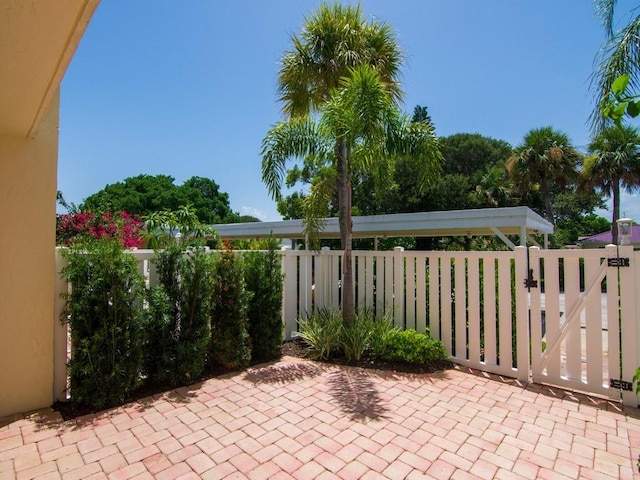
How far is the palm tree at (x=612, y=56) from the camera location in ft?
13.2

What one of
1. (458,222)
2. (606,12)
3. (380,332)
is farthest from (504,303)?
(458,222)

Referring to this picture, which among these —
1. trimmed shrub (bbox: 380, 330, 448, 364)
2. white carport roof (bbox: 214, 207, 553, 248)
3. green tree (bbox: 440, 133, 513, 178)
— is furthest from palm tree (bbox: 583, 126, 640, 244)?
trimmed shrub (bbox: 380, 330, 448, 364)

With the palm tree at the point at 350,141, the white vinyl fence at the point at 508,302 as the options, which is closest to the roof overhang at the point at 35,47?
the palm tree at the point at 350,141

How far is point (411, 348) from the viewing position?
4562 millimetres

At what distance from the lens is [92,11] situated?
1809mm

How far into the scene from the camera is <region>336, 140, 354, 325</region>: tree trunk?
5.36m

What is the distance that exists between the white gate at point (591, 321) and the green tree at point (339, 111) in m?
2.43

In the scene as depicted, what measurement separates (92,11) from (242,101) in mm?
8403

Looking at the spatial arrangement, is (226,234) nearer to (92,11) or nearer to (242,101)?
(242,101)

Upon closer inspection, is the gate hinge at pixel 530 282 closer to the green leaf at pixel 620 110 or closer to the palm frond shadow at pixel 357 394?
the palm frond shadow at pixel 357 394

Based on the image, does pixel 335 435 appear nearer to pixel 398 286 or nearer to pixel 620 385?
pixel 398 286

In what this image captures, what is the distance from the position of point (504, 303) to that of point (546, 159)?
1809 centimetres

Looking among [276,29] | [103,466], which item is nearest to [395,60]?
[276,29]

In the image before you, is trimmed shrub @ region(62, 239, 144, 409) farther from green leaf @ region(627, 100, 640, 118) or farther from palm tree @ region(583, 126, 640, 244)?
palm tree @ region(583, 126, 640, 244)
